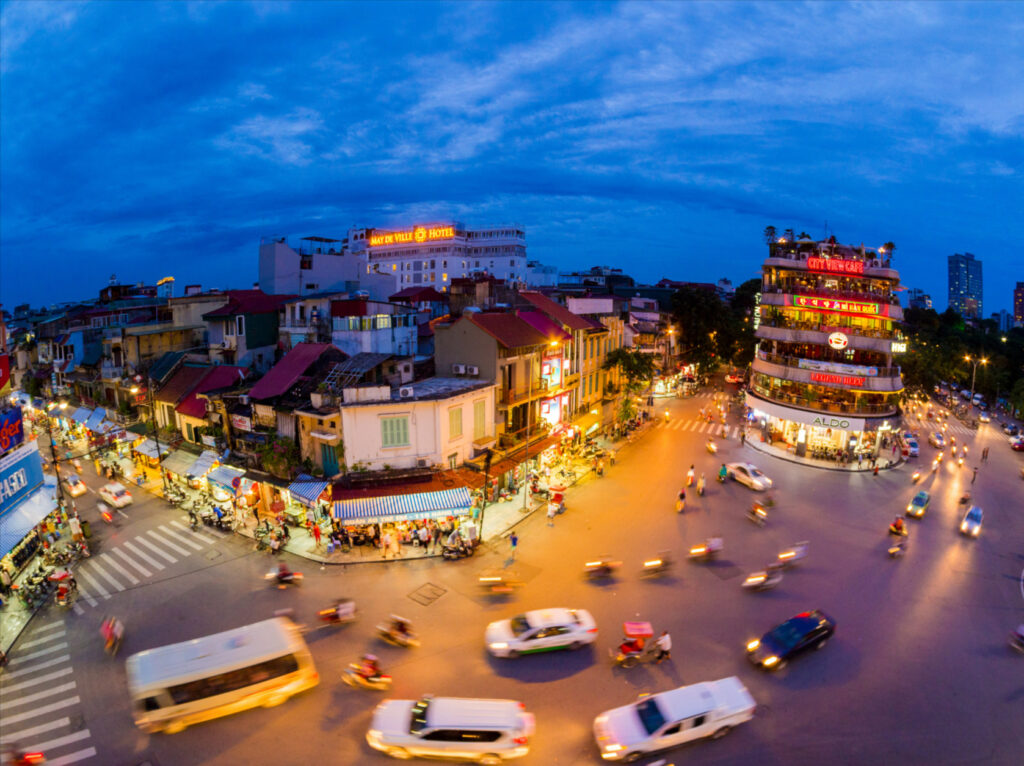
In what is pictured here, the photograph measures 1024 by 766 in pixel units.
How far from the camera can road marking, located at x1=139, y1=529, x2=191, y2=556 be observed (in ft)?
75.2

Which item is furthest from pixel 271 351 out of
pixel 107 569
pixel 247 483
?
pixel 107 569

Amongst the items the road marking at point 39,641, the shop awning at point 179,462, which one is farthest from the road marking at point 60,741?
the shop awning at point 179,462

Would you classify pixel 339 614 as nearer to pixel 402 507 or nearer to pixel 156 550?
pixel 402 507

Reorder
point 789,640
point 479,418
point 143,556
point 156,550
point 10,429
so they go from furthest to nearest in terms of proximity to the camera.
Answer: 1. point 479,418
2. point 156,550
3. point 143,556
4. point 10,429
5. point 789,640

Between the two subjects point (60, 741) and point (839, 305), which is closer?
point (60, 741)

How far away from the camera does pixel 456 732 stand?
12.3 meters

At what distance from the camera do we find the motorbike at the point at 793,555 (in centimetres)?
2202

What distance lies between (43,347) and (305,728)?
50.3 m

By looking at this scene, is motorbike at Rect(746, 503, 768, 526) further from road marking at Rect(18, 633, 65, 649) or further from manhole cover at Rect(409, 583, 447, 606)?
road marking at Rect(18, 633, 65, 649)

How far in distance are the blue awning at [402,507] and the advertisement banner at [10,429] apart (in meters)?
11.3

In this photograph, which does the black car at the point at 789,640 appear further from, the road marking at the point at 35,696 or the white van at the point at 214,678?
the road marking at the point at 35,696

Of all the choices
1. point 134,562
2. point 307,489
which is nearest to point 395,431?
point 307,489

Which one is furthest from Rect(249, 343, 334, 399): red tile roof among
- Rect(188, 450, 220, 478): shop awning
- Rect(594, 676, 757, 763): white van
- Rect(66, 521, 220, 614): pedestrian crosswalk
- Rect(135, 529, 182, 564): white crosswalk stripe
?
Rect(594, 676, 757, 763): white van

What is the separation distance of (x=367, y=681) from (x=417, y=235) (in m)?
92.7
